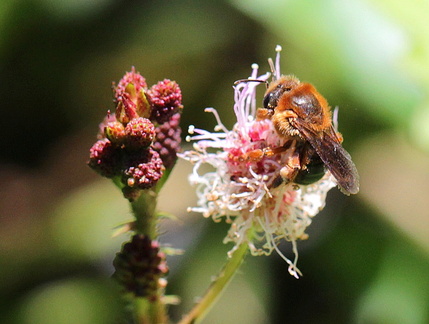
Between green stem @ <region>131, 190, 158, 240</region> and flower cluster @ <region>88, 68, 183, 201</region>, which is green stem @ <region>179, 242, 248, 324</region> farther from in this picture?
flower cluster @ <region>88, 68, 183, 201</region>

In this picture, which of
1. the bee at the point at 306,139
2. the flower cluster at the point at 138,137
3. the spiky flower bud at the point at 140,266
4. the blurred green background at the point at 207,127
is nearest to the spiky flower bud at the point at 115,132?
the flower cluster at the point at 138,137

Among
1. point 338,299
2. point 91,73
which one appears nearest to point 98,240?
point 91,73

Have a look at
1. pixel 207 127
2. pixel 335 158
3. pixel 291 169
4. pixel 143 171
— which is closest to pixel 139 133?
pixel 143 171

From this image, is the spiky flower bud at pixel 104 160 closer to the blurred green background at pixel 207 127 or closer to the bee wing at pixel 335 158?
the bee wing at pixel 335 158

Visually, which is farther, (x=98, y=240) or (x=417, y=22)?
(x=98, y=240)

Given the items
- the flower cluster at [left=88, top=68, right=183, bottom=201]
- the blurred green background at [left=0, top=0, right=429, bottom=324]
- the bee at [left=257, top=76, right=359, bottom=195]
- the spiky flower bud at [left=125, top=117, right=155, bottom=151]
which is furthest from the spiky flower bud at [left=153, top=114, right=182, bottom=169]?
the blurred green background at [left=0, top=0, right=429, bottom=324]

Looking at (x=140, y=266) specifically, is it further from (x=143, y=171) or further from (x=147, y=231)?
(x=143, y=171)

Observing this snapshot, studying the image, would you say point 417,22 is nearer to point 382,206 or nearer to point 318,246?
point 382,206
